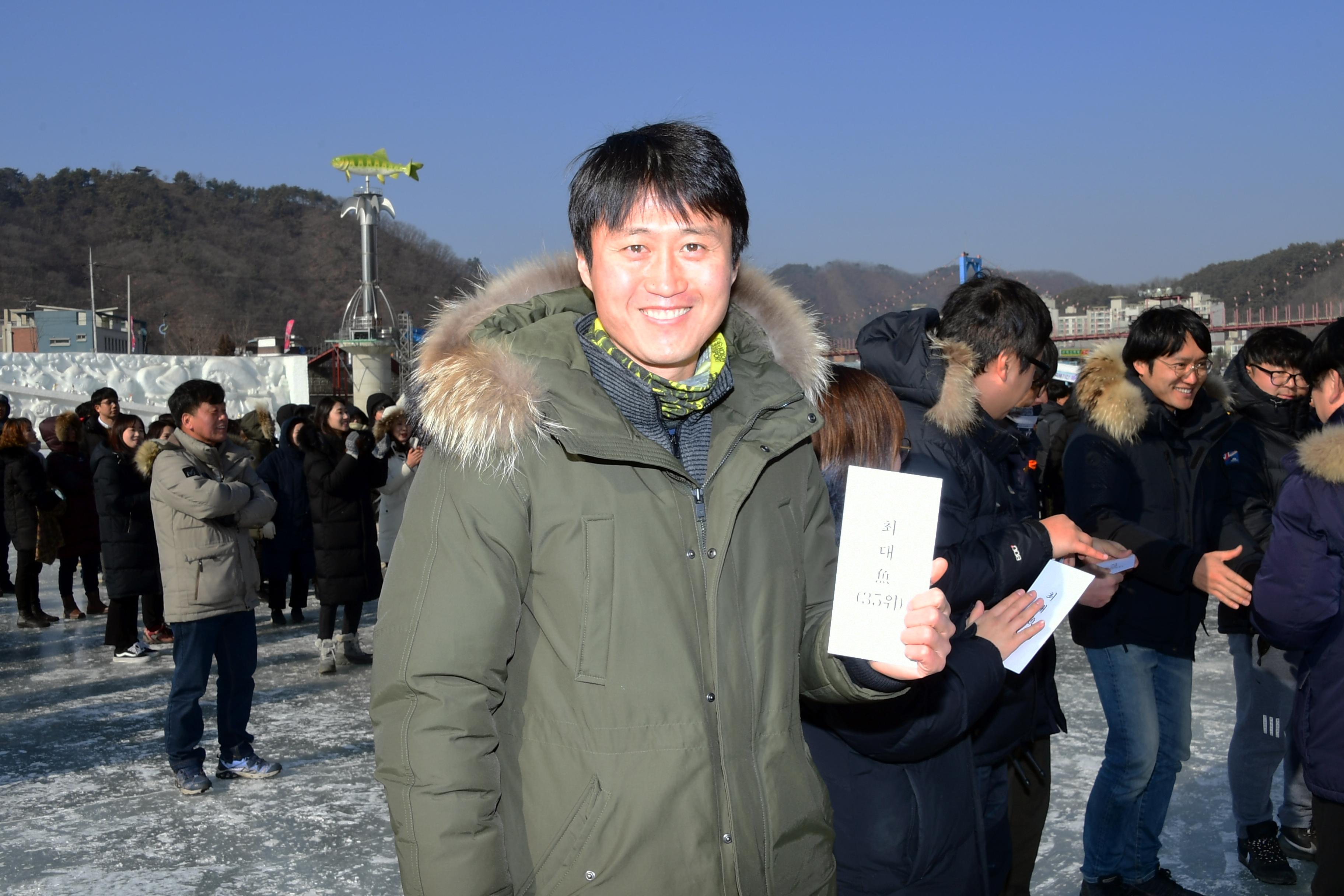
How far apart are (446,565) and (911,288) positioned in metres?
42.1

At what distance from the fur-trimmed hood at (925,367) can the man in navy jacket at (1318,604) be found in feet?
2.53

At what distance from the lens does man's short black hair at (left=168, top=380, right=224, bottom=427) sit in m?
4.92

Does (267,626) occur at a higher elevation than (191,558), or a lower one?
lower

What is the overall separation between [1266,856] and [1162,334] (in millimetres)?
1889

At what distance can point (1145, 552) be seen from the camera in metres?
3.23

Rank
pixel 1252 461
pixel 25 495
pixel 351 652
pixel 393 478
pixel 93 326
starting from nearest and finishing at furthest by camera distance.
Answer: pixel 1252 461 → pixel 351 652 → pixel 393 478 → pixel 25 495 → pixel 93 326

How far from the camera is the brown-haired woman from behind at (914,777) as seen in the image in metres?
1.92

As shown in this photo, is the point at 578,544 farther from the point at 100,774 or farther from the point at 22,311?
the point at 22,311

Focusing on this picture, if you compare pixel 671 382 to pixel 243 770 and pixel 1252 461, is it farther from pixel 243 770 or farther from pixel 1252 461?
pixel 243 770

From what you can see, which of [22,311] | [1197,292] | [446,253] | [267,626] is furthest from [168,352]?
[267,626]

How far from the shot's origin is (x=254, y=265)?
92375mm

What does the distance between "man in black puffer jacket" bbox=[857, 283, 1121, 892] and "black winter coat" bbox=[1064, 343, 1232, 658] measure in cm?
66

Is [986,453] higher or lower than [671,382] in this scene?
lower

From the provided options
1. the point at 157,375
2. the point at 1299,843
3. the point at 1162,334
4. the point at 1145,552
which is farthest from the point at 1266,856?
the point at 157,375
